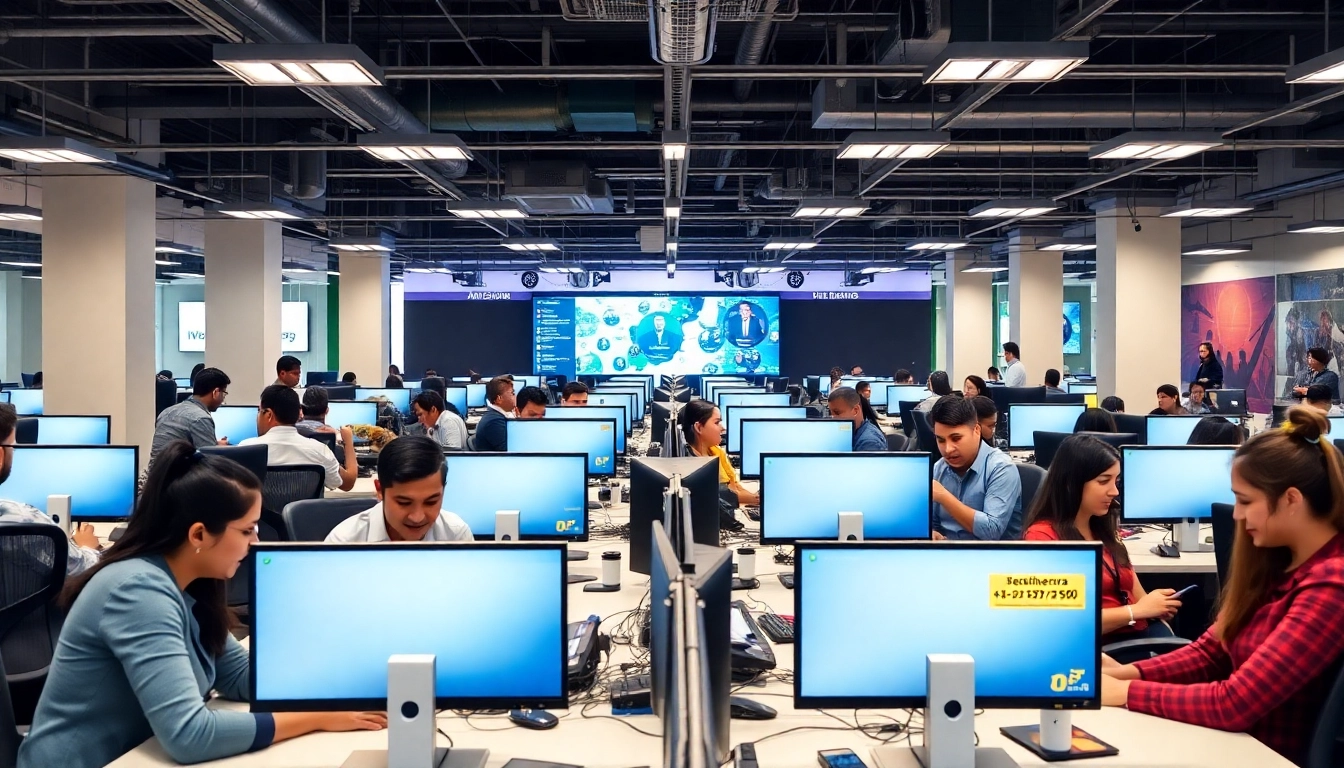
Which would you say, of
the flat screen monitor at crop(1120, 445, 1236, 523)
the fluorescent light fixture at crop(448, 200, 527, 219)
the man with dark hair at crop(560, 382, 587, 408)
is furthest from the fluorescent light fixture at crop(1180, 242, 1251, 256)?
the flat screen monitor at crop(1120, 445, 1236, 523)

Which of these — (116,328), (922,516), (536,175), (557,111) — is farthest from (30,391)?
(922,516)

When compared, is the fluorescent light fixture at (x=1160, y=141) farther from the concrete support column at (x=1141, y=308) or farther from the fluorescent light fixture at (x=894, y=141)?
the concrete support column at (x=1141, y=308)

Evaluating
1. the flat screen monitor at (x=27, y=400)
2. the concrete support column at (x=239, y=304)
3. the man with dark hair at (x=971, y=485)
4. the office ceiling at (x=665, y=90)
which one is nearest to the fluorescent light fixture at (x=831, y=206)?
the office ceiling at (x=665, y=90)

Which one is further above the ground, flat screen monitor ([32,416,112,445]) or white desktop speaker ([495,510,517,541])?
flat screen monitor ([32,416,112,445])

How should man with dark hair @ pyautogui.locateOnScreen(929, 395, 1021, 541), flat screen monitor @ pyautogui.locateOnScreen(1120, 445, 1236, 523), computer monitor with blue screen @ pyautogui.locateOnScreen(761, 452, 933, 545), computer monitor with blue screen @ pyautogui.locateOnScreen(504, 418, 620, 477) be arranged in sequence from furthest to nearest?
computer monitor with blue screen @ pyautogui.locateOnScreen(504, 418, 620, 477) < flat screen monitor @ pyautogui.locateOnScreen(1120, 445, 1236, 523) < man with dark hair @ pyautogui.locateOnScreen(929, 395, 1021, 541) < computer monitor with blue screen @ pyautogui.locateOnScreen(761, 452, 933, 545)

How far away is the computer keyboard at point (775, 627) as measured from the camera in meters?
3.45

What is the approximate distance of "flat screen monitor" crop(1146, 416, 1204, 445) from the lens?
23.7 feet

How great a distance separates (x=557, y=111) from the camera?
31.8ft

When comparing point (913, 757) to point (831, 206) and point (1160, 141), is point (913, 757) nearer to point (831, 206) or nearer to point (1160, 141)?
point (1160, 141)

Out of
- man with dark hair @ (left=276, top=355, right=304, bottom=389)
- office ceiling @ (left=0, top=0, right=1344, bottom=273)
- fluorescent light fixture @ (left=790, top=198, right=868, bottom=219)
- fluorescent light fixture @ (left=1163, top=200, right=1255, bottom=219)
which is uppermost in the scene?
office ceiling @ (left=0, top=0, right=1344, bottom=273)

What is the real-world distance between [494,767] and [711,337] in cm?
2399

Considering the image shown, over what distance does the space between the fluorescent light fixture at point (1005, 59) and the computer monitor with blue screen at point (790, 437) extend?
203cm

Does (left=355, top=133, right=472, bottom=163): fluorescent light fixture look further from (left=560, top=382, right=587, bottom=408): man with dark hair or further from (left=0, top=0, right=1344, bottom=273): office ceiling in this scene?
(left=560, top=382, right=587, bottom=408): man with dark hair

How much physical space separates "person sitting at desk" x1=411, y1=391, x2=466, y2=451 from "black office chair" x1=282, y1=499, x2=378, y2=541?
3195 mm
